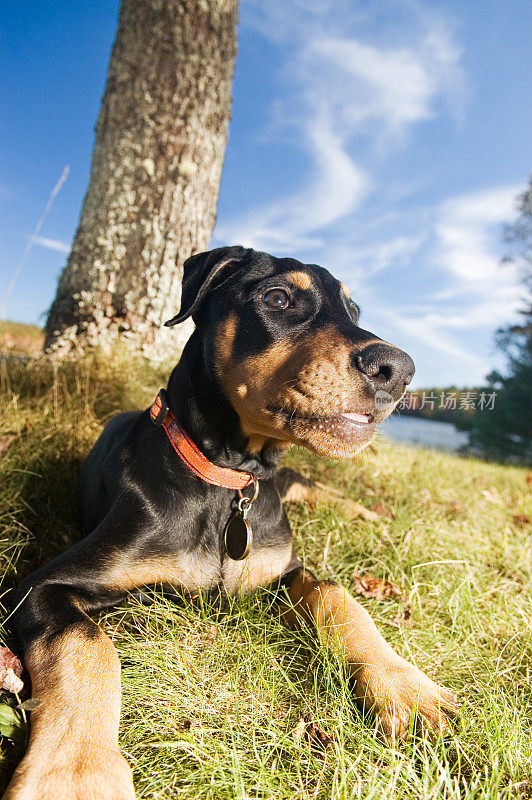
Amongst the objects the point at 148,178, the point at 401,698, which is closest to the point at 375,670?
the point at 401,698

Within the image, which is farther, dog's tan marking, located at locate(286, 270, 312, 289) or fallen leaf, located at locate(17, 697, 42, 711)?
dog's tan marking, located at locate(286, 270, 312, 289)

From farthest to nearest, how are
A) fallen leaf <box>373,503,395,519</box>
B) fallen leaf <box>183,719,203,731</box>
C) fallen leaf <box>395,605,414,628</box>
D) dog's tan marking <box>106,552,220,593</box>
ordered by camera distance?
fallen leaf <box>373,503,395,519</box>, fallen leaf <box>395,605,414,628</box>, dog's tan marking <box>106,552,220,593</box>, fallen leaf <box>183,719,203,731</box>

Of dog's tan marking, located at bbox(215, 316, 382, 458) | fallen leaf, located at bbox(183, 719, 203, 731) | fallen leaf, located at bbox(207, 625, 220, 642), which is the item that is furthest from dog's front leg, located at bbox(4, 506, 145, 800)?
dog's tan marking, located at bbox(215, 316, 382, 458)

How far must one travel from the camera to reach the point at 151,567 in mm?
2340

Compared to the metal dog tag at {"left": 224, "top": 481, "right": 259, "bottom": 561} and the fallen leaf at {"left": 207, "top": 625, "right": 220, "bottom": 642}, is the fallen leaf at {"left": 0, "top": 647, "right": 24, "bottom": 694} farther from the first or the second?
the metal dog tag at {"left": 224, "top": 481, "right": 259, "bottom": 561}

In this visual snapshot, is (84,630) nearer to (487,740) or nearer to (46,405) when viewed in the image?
(487,740)

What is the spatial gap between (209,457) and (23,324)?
14.6 metres

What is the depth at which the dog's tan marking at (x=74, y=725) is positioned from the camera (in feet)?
4.71

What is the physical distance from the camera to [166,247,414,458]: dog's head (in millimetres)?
2066

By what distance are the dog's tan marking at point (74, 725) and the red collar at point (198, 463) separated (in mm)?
782

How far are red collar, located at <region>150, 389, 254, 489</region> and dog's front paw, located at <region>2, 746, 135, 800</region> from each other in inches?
45.2

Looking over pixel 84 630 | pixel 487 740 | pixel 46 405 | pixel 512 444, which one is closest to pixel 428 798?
pixel 487 740

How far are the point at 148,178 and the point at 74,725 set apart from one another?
17.8ft

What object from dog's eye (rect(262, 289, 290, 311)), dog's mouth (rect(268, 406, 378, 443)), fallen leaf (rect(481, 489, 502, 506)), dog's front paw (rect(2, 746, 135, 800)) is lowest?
dog's front paw (rect(2, 746, 135, 800))
